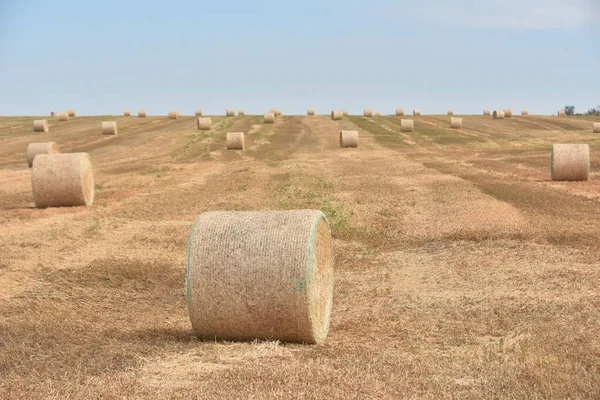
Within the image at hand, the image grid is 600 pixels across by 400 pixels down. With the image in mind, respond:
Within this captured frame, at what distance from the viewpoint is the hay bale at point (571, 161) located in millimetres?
25570

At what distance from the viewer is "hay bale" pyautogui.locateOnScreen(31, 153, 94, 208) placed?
22.0 m

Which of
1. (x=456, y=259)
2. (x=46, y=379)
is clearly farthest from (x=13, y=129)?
(x=46, y=379)

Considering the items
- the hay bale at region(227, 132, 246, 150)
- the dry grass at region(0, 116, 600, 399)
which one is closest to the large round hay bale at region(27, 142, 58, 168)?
the dry grass at region(0, 116, 600, 399)

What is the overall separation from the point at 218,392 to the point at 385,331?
135 inches

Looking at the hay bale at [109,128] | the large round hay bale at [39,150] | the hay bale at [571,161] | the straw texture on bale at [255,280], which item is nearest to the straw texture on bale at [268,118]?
the hay bale at [109,128]

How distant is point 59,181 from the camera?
2212 cm

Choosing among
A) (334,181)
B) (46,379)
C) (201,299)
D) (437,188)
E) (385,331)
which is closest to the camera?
(46,379)

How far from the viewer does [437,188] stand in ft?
80.2

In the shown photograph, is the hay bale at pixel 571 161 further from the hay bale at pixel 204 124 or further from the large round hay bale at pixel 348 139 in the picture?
the hay bale at pixel 204 124

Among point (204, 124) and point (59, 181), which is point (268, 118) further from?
point (59, 181)

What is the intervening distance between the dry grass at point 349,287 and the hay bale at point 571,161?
647 mm

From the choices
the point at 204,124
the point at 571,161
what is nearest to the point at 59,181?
the point at 571,161

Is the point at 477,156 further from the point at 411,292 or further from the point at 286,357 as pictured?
the point at 286,357

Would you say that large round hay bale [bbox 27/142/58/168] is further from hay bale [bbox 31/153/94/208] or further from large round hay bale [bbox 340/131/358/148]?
large round hay bale [bbox 340/131/358/148]
